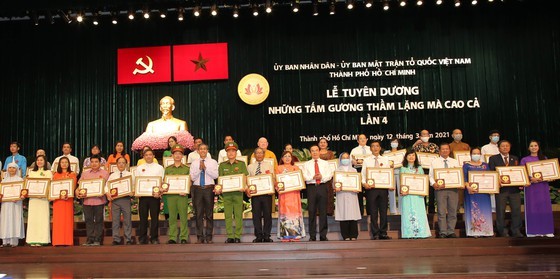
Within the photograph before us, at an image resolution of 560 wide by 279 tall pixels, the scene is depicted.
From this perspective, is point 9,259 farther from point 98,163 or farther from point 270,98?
point 270,98

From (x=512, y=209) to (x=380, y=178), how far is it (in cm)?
194

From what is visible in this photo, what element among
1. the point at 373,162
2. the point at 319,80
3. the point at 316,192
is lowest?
the point at 316,192

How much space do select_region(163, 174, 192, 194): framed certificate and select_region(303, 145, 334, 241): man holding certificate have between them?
166 centimetres

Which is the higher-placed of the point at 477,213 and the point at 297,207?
the point at 297,207

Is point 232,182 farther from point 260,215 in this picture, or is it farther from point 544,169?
point 544,169

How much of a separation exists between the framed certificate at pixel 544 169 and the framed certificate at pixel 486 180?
0.54 metres

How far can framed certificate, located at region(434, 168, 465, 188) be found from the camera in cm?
790

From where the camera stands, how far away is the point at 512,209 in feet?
26.3

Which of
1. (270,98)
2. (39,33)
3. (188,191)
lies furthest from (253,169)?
(39,33)

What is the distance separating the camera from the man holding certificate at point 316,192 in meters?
7.99

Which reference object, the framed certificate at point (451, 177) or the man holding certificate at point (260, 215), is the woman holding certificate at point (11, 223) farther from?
the framed certificate at point (451, 177)

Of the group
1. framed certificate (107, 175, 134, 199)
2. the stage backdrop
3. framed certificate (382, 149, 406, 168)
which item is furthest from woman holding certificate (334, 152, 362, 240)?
the stage backdrop

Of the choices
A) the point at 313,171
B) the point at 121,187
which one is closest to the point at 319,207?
the point at 313,171

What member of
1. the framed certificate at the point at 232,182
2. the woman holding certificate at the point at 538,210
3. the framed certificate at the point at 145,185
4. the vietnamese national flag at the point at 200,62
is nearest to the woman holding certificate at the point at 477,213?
the woman holding certificate at the point at 538,210
